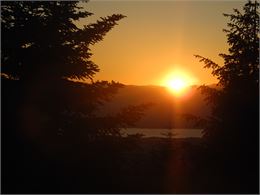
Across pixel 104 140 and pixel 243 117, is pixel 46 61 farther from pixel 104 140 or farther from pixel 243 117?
pixel 243 117

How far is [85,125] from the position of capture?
18.0 m

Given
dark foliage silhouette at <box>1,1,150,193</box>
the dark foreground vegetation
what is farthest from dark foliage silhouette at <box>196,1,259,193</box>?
dark foliage silhouette at <box>1,1,150,193</box>

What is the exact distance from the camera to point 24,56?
1805 centimetres

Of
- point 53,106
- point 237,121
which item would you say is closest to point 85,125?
point 53,106

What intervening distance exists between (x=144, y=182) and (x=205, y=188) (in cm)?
235

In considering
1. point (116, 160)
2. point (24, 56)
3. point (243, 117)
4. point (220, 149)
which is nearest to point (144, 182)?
point (116, 160)

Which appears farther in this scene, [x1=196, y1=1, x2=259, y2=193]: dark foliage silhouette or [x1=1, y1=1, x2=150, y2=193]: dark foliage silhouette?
[x1=196, y1=1, x2=259, y2=193]: dark foliage silhouette

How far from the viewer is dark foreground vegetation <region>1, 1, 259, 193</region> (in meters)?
16.9

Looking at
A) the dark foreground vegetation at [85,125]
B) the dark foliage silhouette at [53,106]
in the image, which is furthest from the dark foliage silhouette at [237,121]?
the dark foliage silhouette at [53,106]

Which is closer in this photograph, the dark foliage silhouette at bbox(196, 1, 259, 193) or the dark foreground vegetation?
the dark foreground vegetation

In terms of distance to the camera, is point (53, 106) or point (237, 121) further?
point (237, 121)

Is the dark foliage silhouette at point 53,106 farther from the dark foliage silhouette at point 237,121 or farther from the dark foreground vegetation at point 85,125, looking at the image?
the dark foliage silhouette at point 237,121

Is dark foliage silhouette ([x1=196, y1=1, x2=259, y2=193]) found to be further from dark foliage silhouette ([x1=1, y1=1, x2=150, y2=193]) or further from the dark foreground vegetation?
dark foliage silhouette ([x1=1, y1=1, x2=150, y2=193])

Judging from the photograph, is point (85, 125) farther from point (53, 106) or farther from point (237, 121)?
point (237, 121)
